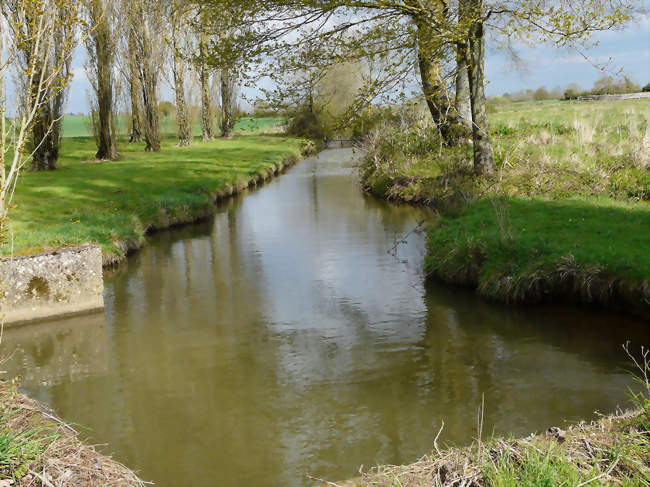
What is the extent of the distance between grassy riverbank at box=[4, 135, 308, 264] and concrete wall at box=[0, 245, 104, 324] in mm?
574

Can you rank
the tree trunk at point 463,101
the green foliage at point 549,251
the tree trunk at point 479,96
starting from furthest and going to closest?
the tree trunk at point 463,101, the tree trunk at point 479,96, the green foliage at point 549,251

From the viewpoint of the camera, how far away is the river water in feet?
18.0

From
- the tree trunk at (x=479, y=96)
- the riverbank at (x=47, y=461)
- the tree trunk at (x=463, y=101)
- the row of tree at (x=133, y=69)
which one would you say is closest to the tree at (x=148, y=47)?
the row of tree at (x=133, y=69)

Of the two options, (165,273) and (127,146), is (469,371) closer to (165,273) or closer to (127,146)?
(165,273)

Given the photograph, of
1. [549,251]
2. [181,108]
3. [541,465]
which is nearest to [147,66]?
[181,108]

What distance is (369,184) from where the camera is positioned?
68.1 feet

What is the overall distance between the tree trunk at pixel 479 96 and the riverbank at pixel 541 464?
1054 cm

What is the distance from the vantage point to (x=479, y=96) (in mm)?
14320

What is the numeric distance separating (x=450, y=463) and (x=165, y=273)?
8.73 m

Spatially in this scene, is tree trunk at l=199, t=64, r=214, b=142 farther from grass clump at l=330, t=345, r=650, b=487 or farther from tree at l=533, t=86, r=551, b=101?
grass clump at l=330, t=345, r=650, b=487

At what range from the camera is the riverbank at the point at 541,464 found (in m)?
3.16

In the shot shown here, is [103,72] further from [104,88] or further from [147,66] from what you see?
[147,66]

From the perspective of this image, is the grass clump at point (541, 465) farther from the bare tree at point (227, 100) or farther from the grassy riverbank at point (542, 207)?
the bare tree at point (227, 100)

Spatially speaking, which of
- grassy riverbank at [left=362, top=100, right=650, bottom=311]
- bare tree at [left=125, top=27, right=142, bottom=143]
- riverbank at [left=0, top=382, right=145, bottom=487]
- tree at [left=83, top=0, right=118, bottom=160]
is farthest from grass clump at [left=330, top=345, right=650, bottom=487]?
bare tree at [left=125, top=27, right=142, bottom=143]
